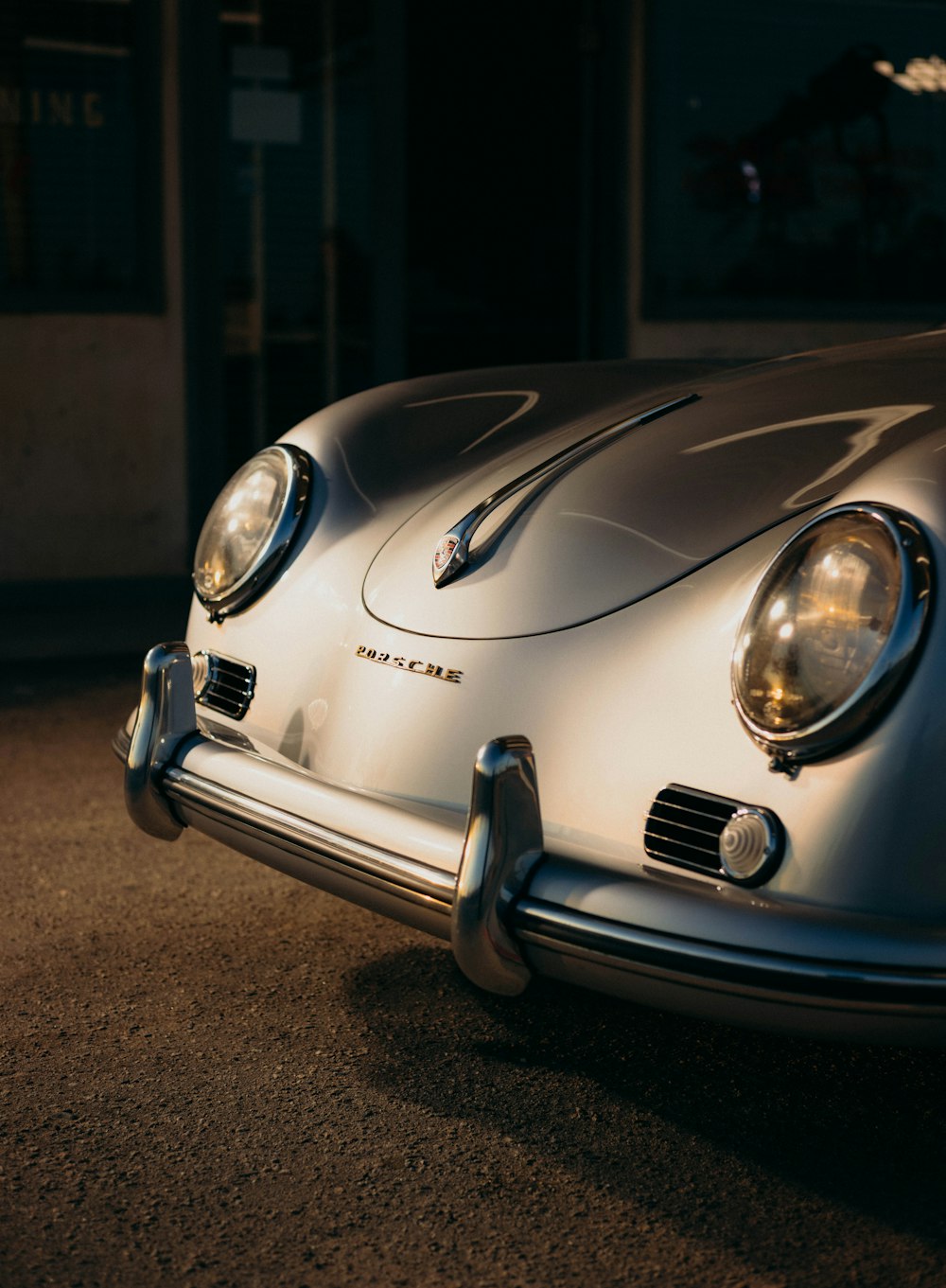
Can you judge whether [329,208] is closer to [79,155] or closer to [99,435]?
[79,155]

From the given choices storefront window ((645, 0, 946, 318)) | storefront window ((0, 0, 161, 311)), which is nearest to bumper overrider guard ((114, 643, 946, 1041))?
storefront window ((0, 0, 161, 311))

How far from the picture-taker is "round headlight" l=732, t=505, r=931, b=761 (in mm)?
1650

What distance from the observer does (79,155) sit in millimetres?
6598

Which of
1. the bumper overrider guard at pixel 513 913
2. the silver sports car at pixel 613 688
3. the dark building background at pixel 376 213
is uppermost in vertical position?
the dark building background at pixel 376 213

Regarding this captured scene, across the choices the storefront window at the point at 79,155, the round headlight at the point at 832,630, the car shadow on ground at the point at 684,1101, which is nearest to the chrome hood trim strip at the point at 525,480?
the round headlight at the point at 832,630

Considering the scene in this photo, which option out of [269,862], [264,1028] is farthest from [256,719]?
[264,1028]

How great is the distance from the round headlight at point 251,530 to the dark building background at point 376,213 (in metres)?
3.24

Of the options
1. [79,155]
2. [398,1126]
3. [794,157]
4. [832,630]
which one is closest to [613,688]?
[832,630]

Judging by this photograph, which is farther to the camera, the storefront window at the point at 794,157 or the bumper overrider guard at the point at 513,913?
the storefront window at the point at 794,157

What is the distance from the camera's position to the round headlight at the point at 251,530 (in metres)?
2.52

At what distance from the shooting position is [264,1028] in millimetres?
2334

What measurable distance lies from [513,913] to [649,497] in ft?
2.22

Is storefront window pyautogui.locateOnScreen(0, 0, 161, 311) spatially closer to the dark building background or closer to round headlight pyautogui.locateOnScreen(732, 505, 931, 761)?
the dark building background

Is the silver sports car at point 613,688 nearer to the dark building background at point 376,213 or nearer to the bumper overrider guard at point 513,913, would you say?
the bumper overrider guard at point 513,913
